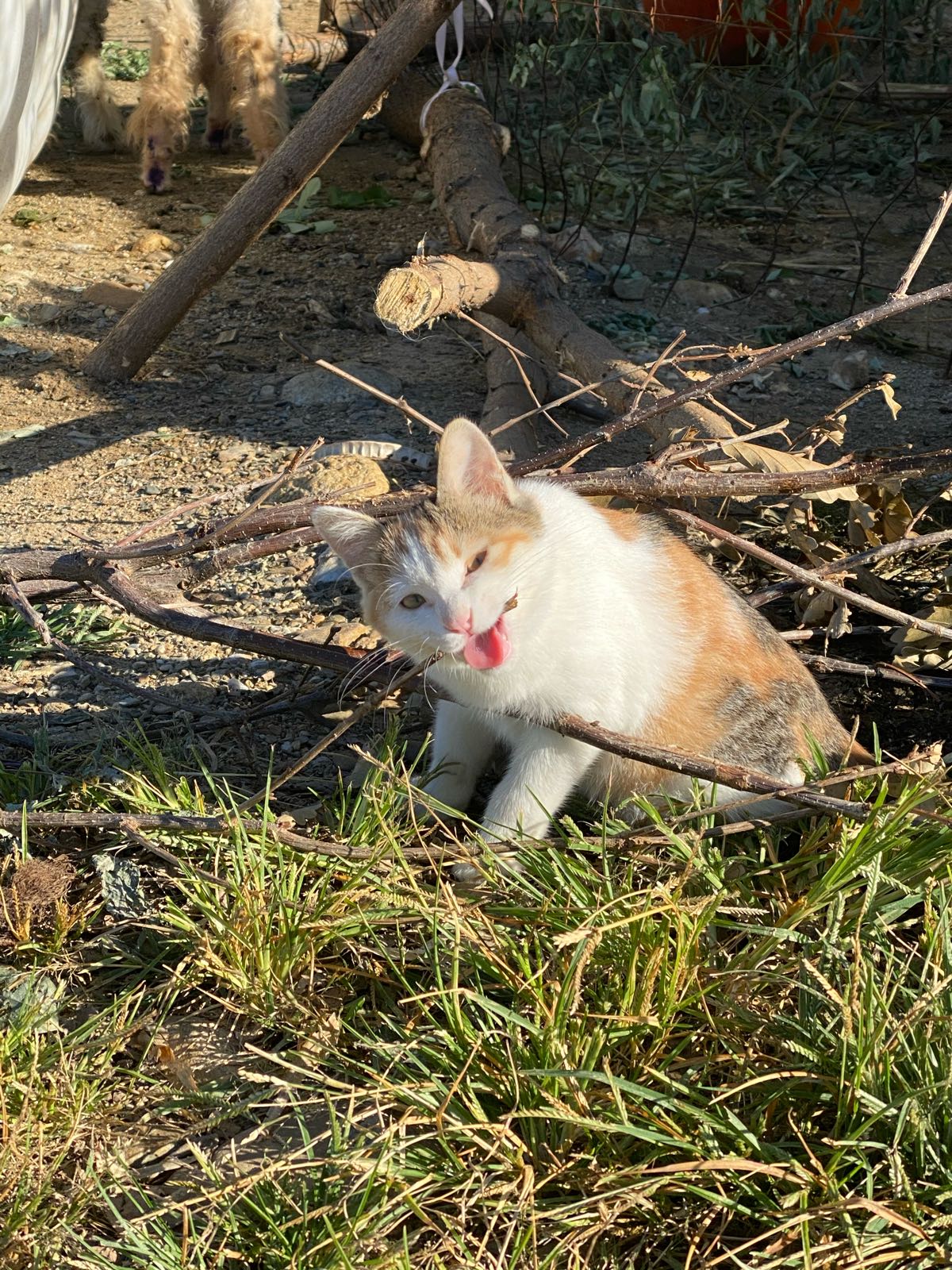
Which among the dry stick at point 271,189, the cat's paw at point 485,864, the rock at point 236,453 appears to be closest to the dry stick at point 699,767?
the cat's paw at point 485,864

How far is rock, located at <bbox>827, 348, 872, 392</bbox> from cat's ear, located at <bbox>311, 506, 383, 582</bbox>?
332 centimetres

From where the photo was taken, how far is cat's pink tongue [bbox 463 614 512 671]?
2.49 m

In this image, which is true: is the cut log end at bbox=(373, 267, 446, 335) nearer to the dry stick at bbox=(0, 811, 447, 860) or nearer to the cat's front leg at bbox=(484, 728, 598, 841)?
the cat's front leg at bbox=(484, 728, 598, 841)

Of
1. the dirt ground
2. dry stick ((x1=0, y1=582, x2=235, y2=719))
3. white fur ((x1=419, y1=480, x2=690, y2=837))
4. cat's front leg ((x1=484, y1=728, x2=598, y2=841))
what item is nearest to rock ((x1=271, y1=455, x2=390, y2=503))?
the dirt ground

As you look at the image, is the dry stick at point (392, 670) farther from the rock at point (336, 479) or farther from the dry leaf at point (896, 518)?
the rock at point (336, 479)

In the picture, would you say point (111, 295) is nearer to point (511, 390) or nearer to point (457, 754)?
point (511, 390)

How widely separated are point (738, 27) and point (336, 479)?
4.94 metres

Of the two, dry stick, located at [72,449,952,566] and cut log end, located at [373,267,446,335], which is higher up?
cut log end, located at [373,267,446,335]

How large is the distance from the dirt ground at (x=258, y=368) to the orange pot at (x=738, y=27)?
49.3 inches

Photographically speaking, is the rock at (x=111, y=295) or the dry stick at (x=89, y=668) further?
the rock at (x=111, y=295)

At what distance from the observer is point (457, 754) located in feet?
9.93

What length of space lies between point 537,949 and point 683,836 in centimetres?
44

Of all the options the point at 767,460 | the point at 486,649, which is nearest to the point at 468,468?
the point at 486,649

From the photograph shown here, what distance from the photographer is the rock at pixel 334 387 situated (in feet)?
17.3
